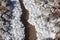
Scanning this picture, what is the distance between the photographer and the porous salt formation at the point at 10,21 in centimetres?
78

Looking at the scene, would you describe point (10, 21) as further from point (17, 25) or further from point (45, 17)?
point (45, 17)

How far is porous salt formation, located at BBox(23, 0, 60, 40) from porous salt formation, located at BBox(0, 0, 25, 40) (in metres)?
0.05

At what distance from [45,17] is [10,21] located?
14cm

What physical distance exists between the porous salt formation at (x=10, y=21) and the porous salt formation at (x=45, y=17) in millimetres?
50

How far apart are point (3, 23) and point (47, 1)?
0.21 metres

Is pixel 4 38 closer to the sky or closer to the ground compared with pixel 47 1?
closer to the ground

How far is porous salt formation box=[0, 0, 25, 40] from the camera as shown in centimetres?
78

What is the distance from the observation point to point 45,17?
80 centimetres

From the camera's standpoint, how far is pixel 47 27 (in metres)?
0.78

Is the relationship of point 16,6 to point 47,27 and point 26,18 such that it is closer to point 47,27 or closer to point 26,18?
point 26,18

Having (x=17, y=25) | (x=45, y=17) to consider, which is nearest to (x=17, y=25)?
(x=17, y=25)

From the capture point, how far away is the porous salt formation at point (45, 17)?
77 cm

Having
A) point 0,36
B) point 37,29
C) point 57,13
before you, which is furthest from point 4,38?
point 57,13

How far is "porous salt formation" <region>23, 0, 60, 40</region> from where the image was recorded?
769mm
